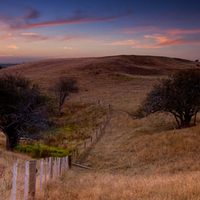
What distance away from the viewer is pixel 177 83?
24.8 meters

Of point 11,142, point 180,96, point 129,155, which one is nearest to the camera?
point 129,155

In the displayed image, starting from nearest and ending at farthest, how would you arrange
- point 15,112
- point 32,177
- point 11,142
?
1. point 32,177
2. point 15,112
3. point 11,142

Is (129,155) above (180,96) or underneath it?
underneath

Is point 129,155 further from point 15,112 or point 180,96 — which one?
point 15,112

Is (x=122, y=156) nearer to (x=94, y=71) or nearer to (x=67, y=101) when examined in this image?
(x=67, y=101)

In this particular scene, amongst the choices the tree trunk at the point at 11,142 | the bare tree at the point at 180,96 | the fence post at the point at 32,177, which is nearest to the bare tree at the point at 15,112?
the tree trunk at the point at 11,142

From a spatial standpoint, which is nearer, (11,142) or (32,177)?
(32,177)

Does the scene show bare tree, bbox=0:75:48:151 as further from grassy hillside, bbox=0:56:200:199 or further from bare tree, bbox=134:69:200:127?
bare tree, bbox=134:69:200:127

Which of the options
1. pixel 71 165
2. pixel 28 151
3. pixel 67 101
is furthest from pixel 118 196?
pixel 67 101

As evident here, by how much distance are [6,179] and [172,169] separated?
10860 millimetres

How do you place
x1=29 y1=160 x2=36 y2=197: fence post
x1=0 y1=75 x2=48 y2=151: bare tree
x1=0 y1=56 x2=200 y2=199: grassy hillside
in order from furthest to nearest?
x1=0 y1=75 x2=48 y2=151: bare tree
x1=0 y1=56 x2=200 y2=199: grassy hillside
x1=29 y1=160 x2=36 y2=197: fence post

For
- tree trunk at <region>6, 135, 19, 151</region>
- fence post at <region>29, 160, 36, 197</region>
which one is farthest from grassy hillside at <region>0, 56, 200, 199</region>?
tree trunk at <region>6, 135, 19, 151</region>

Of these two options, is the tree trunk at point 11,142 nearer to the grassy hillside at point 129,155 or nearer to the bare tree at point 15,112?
the bare tree at point 15,112


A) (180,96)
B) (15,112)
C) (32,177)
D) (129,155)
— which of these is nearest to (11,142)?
(15,112)
